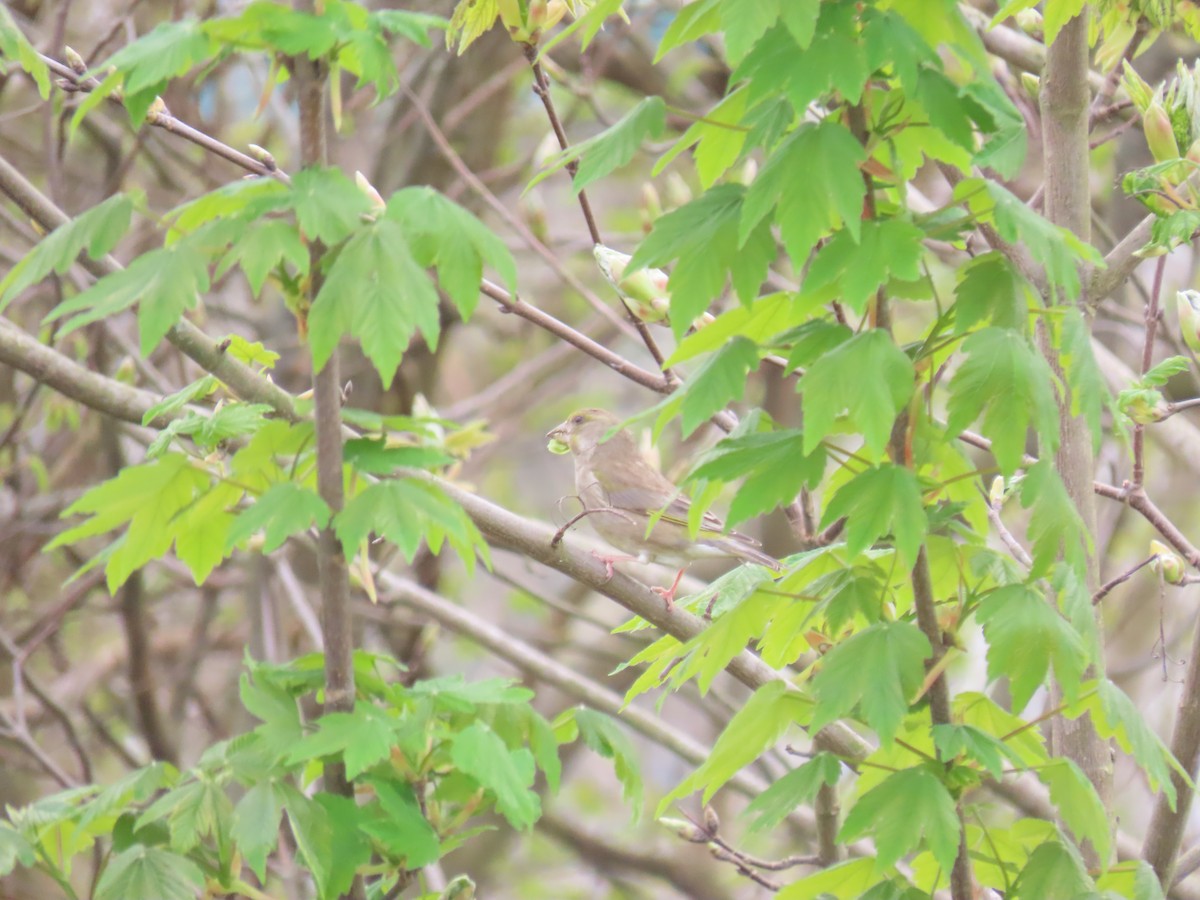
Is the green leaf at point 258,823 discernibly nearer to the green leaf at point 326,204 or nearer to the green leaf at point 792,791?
the green leaf at point 792,791

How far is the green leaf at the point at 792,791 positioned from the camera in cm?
197

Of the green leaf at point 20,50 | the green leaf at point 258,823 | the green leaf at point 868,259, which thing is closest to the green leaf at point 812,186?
the green leaf at point 868,259

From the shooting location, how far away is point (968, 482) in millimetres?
2219

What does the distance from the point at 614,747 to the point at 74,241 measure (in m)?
1.26

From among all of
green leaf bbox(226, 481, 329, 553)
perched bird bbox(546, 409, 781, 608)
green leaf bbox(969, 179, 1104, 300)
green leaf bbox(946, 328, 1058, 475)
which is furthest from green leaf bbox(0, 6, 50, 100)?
perched bird bbox(546, 409, 781, 608)

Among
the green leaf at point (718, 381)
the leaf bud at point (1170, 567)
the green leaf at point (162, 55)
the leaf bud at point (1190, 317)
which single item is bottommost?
the leaf bud at point (1170, 567)

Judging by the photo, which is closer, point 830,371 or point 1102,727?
point 830,371

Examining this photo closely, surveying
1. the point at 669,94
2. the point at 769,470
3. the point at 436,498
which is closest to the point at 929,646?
the point at 769,470

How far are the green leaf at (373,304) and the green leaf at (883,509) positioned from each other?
0.57 m

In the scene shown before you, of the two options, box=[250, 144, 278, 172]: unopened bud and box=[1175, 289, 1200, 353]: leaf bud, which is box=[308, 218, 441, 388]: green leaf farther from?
box=[1175, 289, 1200, 353]: leaf bud

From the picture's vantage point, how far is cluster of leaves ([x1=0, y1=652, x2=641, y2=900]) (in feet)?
6.37

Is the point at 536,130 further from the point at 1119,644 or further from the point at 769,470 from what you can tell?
the point at 769,470

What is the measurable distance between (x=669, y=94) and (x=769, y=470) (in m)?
5.87

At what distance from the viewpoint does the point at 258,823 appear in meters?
1.94
